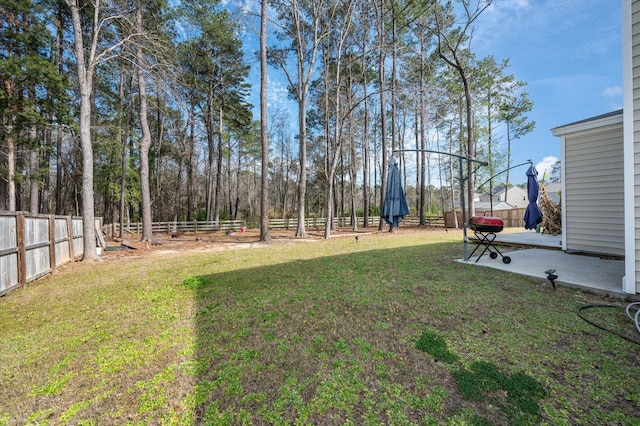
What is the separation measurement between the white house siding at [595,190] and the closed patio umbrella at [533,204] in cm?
247

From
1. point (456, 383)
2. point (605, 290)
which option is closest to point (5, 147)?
point (456, 383)

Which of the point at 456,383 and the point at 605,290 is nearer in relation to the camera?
the point at 456,383

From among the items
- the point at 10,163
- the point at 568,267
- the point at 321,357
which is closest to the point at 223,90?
the point at 10,163

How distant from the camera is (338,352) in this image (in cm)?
207

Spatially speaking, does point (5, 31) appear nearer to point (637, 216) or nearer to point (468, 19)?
point (637, 216)

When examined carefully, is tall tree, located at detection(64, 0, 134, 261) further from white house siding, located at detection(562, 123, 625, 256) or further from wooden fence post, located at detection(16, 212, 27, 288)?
white house siding, located at detection(562, 123, 625, 256)

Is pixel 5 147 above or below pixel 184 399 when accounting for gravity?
above

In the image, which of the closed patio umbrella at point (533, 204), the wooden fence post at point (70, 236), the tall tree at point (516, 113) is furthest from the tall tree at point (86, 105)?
the tall tree at point (516, 113)

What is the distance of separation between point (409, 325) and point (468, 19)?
594 inches

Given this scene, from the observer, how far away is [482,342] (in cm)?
214

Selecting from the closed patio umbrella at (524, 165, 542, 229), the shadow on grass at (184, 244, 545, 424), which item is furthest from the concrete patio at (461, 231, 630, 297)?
the closed patio umbrella at (524, 165, 542, 229)

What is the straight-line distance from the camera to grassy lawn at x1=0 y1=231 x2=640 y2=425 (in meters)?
1.50

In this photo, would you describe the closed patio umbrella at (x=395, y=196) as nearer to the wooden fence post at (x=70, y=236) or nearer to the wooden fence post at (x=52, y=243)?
the wooden fence post at (x=52, y=243)

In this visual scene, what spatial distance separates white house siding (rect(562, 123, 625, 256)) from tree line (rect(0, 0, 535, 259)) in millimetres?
3227
